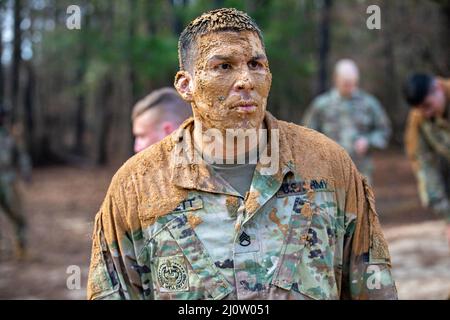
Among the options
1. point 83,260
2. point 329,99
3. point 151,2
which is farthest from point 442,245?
point 151,2

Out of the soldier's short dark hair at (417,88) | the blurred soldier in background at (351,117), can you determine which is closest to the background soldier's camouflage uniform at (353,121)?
the blurred soldier in background at (351,117)

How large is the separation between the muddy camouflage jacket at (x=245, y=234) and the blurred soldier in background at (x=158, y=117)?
1.56m

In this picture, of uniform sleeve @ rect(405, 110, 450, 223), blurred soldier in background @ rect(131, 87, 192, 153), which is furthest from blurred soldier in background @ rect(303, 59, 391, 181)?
blurred soldier in background @ rect(131, 87, 192, 153)

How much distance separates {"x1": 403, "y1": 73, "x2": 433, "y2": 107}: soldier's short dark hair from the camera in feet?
19.2

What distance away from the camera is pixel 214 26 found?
254 cm

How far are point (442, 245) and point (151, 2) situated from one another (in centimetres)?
1073

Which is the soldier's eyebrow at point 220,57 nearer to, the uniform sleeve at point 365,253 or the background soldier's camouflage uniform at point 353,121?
the uniform sleeve at point 365,253

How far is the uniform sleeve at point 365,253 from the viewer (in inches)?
101

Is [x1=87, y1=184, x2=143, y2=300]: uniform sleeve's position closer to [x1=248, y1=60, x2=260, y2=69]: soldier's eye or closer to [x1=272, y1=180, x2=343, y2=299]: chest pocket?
[x1=272, y1=180, x2=343, y2=299]: chest pocket

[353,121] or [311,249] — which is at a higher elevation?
[353,121]

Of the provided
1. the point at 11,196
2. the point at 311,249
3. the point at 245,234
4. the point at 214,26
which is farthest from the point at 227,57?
the point at 11,196

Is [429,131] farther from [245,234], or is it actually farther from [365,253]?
[245,234]

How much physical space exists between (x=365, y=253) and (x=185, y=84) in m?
0.98
